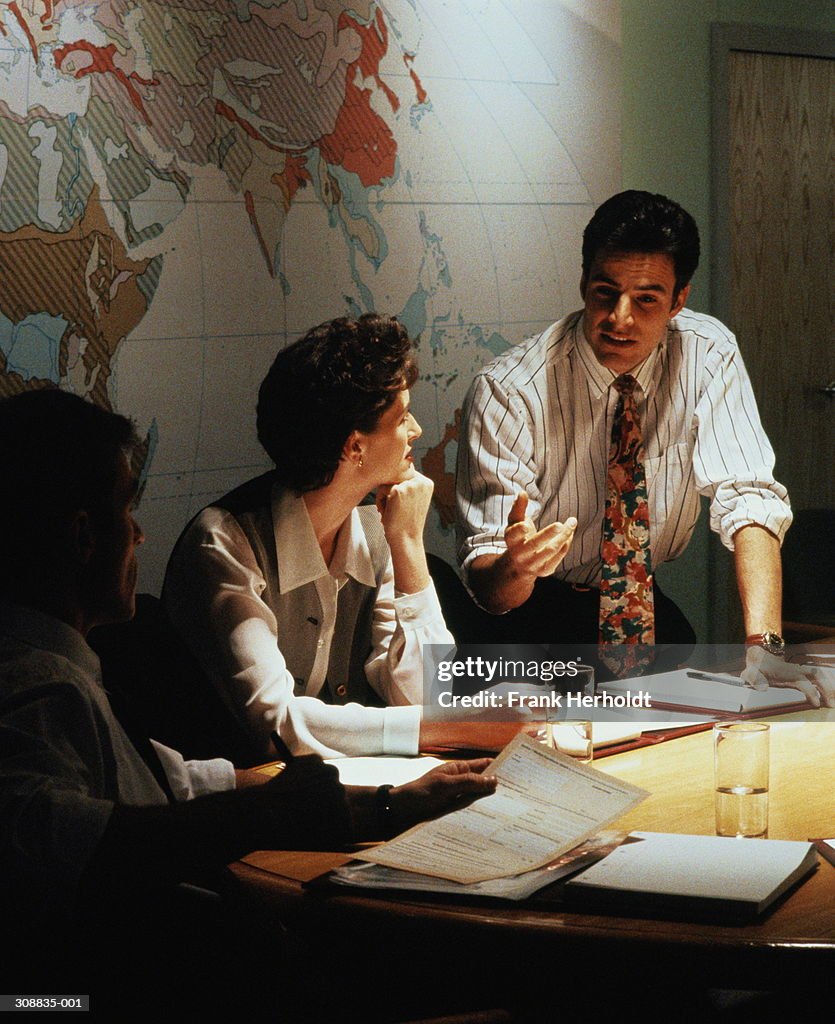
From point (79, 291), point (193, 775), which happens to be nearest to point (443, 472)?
point (79, 291)

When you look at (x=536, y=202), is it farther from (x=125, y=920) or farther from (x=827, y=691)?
(x=125, y=920)

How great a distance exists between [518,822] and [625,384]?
1638 millimetres

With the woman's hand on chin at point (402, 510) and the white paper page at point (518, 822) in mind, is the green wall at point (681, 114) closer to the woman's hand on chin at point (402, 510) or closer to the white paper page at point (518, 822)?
the woman's hand on chin at point (402, 510)

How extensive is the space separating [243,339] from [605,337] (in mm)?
974

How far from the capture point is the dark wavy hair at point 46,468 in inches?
49.8

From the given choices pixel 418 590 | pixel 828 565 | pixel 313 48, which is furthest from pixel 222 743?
pixel 828 565

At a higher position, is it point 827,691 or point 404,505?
point 404,505

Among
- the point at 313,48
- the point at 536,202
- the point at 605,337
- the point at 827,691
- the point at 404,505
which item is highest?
the point at 313,48

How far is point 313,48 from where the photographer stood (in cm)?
325

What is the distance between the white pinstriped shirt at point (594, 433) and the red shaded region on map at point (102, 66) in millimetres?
1058

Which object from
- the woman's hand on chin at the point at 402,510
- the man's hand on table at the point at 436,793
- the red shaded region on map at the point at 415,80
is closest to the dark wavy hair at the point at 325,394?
the woman's hand on chin at the point at 402,510

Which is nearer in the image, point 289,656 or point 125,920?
point 125,920

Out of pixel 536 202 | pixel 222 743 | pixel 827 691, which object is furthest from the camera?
pixel 536 202

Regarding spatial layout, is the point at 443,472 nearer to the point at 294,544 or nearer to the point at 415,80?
the point at 415,80
